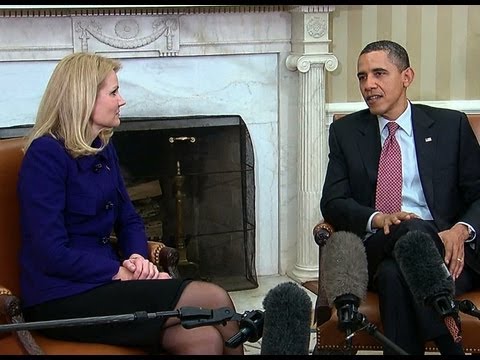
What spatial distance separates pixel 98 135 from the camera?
7.23 feet

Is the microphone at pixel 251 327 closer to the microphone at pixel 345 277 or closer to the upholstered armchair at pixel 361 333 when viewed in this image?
the microphone at pixel 345 277

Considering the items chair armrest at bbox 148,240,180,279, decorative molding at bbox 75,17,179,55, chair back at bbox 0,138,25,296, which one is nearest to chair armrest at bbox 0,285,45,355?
chair back at bbox 0,138,25,296

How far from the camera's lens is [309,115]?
11.9ft

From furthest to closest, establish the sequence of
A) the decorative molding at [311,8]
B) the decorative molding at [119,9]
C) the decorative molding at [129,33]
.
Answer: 1. the decorative molding at [311,8]
2. the decorative molding at [129,33]
3. the decorative molding at [119,9]

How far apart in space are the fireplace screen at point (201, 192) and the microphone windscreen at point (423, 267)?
1981mm

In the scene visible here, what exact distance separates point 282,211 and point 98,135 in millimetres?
1709

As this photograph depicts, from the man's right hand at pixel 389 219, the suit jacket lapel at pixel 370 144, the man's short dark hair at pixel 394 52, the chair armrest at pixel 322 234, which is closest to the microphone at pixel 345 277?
the man's right hand at pixel 389 219

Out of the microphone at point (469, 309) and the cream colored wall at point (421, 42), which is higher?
the cream colored wall at point (421, 42)

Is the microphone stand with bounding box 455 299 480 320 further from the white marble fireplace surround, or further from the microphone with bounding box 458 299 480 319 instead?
the white marble fireplace surround

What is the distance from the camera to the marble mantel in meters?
3.38

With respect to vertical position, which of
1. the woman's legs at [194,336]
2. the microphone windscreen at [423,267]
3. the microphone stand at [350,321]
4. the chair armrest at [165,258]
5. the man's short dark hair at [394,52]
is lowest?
the woman's legs at [194,336]

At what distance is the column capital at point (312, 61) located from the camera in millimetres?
3564

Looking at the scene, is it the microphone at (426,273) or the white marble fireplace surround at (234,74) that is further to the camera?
the white marble fireplace surround at (234,74)
